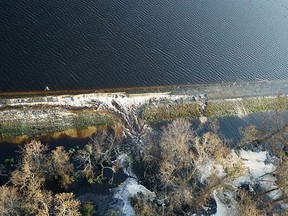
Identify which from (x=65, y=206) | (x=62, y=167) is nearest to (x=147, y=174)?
(x=62, y=167)

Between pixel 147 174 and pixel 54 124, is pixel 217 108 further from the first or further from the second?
pixel 54 124

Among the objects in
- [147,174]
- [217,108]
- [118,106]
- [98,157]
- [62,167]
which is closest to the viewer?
[62,167]

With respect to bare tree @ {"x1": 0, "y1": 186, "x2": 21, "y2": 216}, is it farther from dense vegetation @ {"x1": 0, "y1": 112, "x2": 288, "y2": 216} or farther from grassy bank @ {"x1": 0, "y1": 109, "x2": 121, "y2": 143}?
grassy bank @ {"x1": 0, "y1": 109, "x2": 121, "y2": 143}

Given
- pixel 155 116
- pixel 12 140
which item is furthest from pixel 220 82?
pixel 12 140

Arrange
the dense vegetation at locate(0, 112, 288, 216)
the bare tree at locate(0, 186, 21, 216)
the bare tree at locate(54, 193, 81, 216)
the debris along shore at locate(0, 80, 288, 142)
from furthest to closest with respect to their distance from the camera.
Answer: the debris along shore at locate(0, 80, 288, 142)
the dense vegetation at locate(0, 112, 288, 216)
the bare tree at locate(54, 193, 81, 216)
the bare tree at locate(0, 186, 21, 216)

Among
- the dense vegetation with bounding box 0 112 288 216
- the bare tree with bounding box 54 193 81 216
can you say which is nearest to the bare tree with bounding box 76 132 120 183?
the dense vegetation with bounding box 0 112 288 216

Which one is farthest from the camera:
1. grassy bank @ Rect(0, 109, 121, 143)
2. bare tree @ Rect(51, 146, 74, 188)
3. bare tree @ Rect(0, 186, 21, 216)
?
grassy bank @ Rect(0, 109, 121, 143)

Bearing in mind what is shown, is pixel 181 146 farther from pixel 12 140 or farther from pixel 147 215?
pixel 12 140

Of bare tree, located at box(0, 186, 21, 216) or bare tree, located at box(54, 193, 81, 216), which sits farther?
bare tree, located at box(54, 193, 81, 216)

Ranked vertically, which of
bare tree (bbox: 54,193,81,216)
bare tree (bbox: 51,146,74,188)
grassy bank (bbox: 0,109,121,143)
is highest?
grassy bank (bbox: 0,109,121,143)
